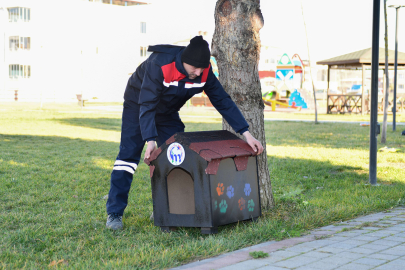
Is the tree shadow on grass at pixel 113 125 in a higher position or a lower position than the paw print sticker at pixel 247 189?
higher

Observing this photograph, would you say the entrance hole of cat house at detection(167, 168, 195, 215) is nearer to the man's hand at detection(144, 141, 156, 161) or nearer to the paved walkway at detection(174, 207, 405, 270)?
the man's hand at detection(144, 141, 156, 161)

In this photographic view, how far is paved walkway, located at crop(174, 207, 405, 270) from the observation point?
10.2 ft

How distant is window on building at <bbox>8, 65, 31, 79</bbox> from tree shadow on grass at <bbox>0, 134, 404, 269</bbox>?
157ft

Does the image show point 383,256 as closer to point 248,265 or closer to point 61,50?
point 248,265

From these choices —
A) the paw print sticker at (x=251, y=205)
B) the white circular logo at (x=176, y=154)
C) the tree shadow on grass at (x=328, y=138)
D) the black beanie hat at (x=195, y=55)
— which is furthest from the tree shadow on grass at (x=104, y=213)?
the tree shadow on grass at (x=328, y=138)

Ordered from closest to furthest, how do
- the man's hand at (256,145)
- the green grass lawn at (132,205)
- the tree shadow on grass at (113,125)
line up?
1. the green grass lawn at (132,205)
2. the man's hand at (256,145)
3. the tree shadow on grass at (113,125)

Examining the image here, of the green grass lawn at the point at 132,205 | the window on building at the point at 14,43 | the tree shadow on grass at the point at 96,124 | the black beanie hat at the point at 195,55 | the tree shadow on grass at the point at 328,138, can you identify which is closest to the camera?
the green grass lawn at the point at 132,205

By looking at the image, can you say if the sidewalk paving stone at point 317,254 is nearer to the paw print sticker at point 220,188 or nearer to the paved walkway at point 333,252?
the paved walkway at point 333,252

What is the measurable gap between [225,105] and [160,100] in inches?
23.7

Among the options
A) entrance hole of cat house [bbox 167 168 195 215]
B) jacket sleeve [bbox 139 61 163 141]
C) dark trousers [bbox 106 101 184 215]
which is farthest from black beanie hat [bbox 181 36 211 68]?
entrance hole of cat house [bbox 167 168 195 215]

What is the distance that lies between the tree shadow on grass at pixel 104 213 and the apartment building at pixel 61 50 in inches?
1776

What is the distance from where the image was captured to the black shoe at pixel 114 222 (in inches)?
166

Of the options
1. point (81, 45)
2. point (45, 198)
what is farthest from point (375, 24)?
point (81, 45)

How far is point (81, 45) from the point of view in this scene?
54.2m
